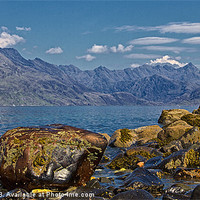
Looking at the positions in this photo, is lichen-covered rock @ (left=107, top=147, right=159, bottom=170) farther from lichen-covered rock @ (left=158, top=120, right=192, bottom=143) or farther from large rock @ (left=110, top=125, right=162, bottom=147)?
large rock @ (left=110, top=125, right=162, bottom=147)

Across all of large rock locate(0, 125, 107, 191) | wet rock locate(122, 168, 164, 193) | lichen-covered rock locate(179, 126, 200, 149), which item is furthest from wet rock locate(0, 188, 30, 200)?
lichen-covered rock locate(179, 126, 200, 149)

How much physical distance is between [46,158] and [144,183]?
13.5ft

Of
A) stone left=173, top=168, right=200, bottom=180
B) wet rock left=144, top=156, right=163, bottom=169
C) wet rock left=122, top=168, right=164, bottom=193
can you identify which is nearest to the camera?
wet rock left=122, top=168, right=164, bottom=193

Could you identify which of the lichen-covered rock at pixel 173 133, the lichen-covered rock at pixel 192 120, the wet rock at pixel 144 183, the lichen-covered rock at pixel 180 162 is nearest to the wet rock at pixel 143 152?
the lichen-covered rock at pixel 180 162

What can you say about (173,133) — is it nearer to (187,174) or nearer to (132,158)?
(132,158)

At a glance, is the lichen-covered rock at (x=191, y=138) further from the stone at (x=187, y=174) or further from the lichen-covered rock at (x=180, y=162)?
the stone at (x=187, y=174)

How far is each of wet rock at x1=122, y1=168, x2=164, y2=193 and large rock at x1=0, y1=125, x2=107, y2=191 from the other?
1785mm

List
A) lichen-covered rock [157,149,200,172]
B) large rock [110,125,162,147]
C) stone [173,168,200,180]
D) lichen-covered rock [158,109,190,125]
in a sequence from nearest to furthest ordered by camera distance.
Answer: stone [173,168,200,180] → lichen-covered rock [157,149,200,172] → large rock [110,125,162,147] → lichen-covered rock [158,109,190,125]

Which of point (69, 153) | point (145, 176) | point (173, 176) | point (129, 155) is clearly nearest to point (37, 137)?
point (69, 153)

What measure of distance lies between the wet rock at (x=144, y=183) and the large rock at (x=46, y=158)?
5.86ft

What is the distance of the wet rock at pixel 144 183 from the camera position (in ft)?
33.0

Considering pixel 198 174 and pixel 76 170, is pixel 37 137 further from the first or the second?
pixel 198 174

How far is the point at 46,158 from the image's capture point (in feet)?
31.4

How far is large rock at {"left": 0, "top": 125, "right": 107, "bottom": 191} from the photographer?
373 inches
